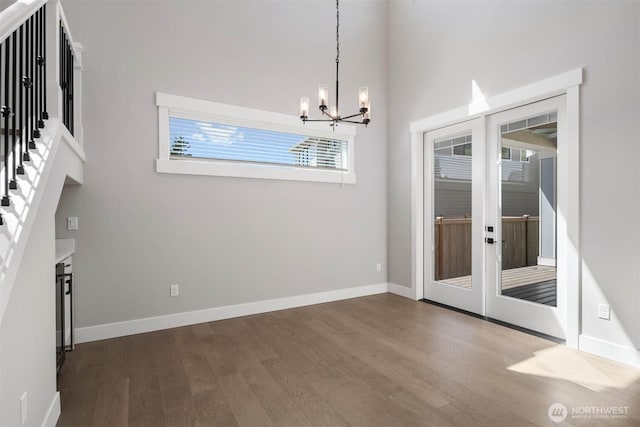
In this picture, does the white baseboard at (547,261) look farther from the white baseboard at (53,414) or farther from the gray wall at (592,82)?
the white baseboard at (53,414)

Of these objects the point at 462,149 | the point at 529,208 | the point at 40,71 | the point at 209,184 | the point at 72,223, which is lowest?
the point at 72,223

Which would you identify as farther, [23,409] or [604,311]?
[604,311]

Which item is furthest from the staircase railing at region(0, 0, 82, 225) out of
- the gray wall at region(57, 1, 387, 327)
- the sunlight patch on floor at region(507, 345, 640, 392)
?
the sunlight patch on floor at region(507, 345, 640, 392)

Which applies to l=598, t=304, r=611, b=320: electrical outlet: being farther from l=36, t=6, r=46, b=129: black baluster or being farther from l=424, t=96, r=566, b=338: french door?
l=36, t=6, r=46, b=129: black baluster

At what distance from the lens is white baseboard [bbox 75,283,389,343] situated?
10.6 feet

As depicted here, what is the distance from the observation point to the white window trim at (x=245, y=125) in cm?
355

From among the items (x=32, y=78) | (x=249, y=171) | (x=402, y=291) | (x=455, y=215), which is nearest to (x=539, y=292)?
(x=455, y=215)

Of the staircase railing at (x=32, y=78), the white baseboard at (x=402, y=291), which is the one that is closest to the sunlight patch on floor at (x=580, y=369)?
the white baseboard at (x=402, y=291)

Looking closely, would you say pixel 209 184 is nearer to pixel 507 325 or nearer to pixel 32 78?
pixel 32 78

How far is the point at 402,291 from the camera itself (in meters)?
4.87

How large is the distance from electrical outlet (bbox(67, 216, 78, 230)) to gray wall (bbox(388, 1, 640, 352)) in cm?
429

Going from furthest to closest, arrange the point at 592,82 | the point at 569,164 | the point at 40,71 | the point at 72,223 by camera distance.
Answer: the point at 72,223 < the point at 569,164 < the point at 592,82 < the point at 40,71

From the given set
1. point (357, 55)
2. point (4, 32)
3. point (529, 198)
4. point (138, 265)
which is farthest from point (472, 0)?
point (138, 265)

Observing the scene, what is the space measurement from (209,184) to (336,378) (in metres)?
2.46
